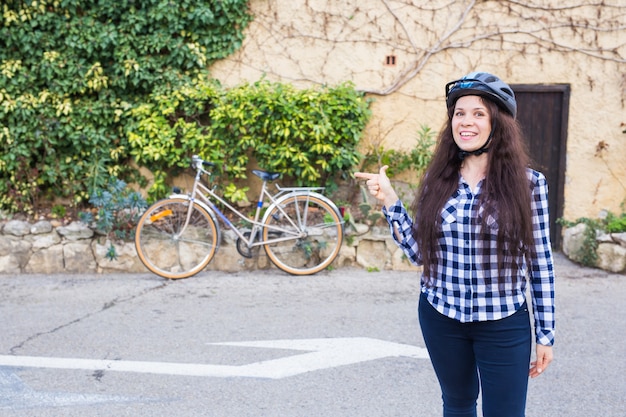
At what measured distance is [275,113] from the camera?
754 centimetres

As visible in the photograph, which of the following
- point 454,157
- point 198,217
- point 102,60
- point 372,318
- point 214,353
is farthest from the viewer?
point 102,60

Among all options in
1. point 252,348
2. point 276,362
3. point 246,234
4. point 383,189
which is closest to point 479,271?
point 383,189

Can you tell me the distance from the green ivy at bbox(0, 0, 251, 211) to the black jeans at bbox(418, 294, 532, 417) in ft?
18.8

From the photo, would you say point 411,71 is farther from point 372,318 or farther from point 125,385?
point 125,385

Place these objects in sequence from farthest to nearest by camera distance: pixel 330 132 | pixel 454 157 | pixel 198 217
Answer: pixel 330 132
pixel 198 217
pixel 454 157

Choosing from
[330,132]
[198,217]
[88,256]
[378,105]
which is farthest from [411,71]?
[88,256]

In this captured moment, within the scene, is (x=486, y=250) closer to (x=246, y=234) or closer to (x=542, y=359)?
(x=542, y=359)

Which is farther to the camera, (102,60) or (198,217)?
(102,60)

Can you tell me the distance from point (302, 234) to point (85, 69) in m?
3.26

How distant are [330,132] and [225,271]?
6.18 ft

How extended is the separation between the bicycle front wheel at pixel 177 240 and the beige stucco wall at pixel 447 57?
1.94 metres

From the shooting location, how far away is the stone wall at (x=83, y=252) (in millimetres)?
7156

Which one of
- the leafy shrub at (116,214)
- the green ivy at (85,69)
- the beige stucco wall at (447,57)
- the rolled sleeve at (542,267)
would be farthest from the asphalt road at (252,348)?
the beige stucco wall at (447,57)

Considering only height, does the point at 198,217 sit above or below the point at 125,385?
above
